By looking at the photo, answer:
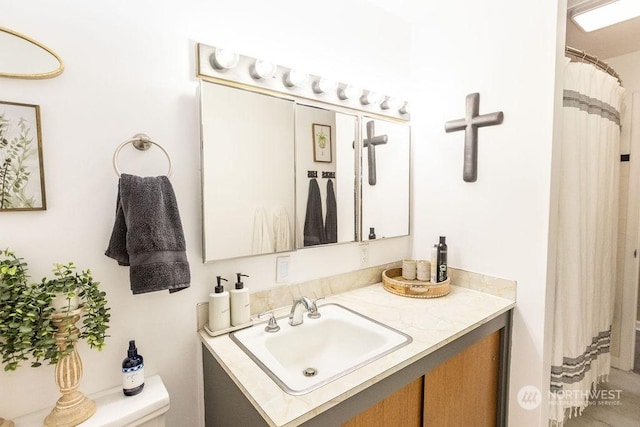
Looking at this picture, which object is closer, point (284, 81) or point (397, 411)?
point (397, 411)

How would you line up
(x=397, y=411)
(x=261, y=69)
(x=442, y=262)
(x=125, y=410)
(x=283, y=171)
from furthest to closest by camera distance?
(x=442, y=262), (x=283, y=171), (x=261, y=69), (x=397, y=411), (x=125, y=410)

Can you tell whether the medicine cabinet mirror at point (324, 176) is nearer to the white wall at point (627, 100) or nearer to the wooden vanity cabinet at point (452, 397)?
the wooden vanity cabinet at point (452, 397)

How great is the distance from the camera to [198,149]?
3.85 ft

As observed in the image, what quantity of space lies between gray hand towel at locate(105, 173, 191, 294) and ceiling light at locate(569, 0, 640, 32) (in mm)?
2380

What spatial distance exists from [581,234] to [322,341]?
4.94 feet

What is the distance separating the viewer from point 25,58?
0.87 metres

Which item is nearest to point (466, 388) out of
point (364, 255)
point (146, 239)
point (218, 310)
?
point (364, 255)

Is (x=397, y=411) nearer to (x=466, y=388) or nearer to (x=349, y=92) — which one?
(x=466, y=388)

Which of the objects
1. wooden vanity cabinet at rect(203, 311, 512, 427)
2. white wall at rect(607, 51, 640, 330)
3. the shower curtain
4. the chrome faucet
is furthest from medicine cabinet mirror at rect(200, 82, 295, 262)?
white wall at rect(607, 51, 640, 330)

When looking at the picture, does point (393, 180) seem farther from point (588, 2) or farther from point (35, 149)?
point (35, 149)

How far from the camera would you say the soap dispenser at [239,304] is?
3.90 ft

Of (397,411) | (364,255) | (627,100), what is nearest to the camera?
(397,411)

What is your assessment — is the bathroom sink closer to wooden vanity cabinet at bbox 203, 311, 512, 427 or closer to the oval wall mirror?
wooden vanity cabinet at bbox 203, 311, 512, 427

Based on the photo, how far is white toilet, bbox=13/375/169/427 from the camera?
2.88ft
